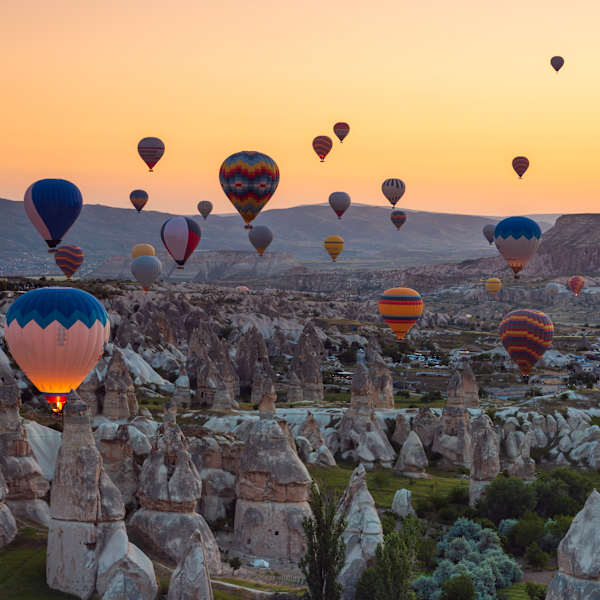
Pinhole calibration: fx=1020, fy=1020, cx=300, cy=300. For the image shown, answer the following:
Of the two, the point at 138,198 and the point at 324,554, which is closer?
the point at 324,554

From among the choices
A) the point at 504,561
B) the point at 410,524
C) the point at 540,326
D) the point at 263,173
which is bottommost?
the point at 504,561

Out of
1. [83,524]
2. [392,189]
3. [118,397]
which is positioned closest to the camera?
[83,524]

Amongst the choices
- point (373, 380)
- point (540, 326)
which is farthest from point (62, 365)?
point (540, 326)

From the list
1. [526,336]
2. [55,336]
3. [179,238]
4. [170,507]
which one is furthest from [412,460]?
[179,238]

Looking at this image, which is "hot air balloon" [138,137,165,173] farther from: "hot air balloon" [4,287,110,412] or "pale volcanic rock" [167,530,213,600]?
"pale volcanic rock" [167,530,213,600]

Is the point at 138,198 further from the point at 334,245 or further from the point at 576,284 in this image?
the point at 576,284

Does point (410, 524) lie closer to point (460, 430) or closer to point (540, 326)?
point (460, 430)
